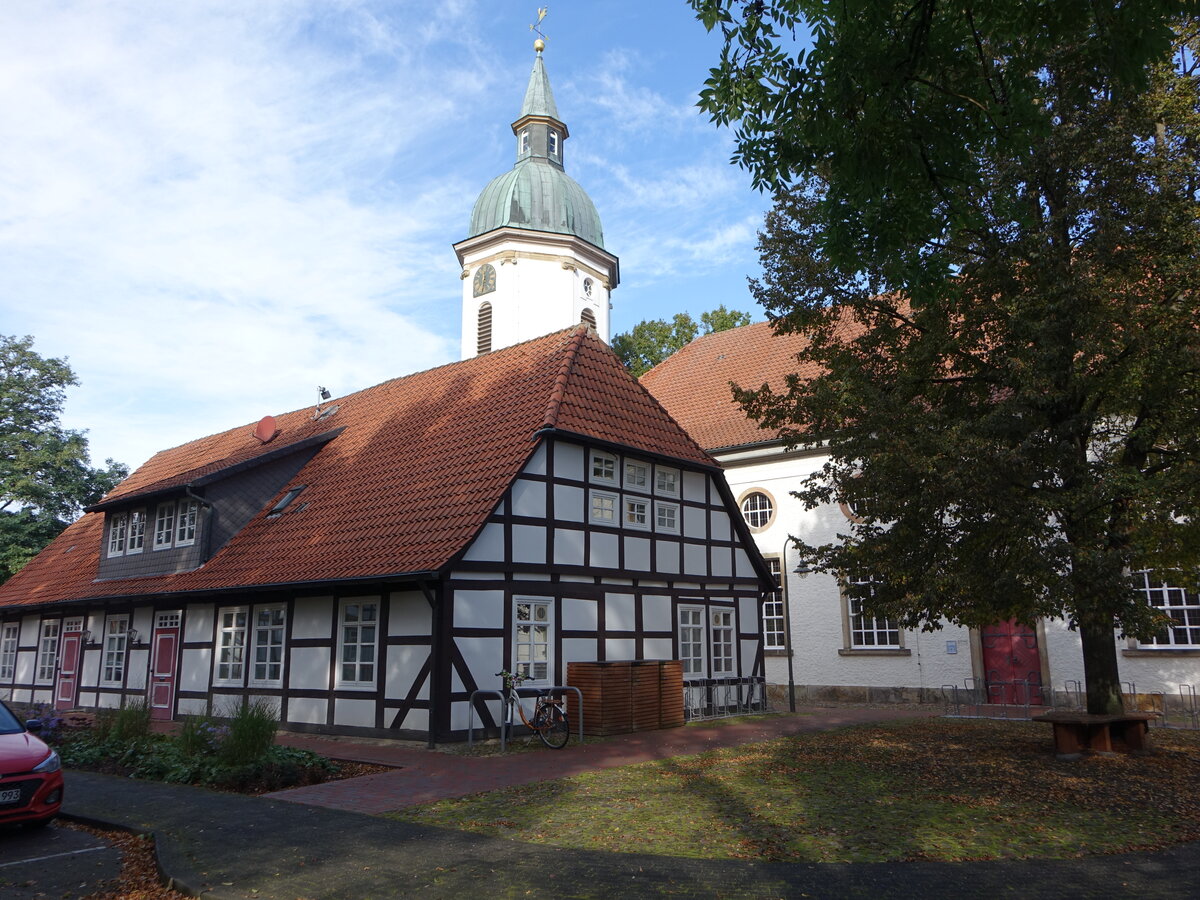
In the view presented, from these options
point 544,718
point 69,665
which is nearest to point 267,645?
point 544,718

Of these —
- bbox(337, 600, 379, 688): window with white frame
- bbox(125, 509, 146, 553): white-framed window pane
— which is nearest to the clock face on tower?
bbox(125, 509, 146, 553): white-framed window pane

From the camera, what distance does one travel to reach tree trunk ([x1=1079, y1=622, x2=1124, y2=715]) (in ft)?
42.3

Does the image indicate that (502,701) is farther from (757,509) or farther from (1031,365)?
(757,509)

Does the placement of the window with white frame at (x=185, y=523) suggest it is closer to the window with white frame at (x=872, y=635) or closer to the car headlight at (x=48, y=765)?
the car headlight at (x=48, y=765)

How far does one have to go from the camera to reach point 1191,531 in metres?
11.6

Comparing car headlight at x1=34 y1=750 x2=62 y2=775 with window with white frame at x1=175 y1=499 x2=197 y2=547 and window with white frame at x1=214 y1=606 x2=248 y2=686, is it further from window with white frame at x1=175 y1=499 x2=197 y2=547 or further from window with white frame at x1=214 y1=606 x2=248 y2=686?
window with white frame at x1=175 y1=499 x2=197 y2=547

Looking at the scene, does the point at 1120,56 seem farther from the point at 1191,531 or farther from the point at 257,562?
the point at 257,562

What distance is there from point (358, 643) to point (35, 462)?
24.0 metres

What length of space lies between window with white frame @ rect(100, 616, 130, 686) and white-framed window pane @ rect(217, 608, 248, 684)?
13.2 feet

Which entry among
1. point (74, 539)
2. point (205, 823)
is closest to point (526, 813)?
point (205, 823)

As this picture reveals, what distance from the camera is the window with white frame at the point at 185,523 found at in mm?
20484

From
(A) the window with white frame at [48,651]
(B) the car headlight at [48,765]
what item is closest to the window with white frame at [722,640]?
(B) the car headlight at [48,765]

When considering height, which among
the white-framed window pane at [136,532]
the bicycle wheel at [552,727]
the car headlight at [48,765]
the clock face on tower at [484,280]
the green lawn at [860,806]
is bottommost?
the green lawn at [860,806]

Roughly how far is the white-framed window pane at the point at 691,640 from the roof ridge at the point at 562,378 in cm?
526
